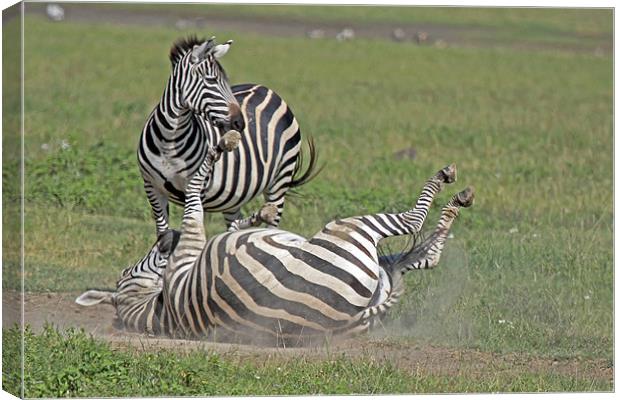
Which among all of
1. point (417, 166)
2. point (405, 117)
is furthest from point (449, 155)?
point (405, 117)

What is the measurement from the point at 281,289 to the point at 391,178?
19.4 feet

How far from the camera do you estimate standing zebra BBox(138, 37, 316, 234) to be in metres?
8.74

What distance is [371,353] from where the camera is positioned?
8.43 meters

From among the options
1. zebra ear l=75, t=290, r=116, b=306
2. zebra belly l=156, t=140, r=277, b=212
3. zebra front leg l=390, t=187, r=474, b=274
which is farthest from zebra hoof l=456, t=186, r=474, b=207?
zebra ear l=75, t=290, r=116, b=306

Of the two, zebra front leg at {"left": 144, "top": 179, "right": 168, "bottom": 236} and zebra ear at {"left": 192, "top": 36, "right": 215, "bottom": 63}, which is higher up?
zebra ear at {"left": 192, "top": 36, "right": 215, "bottom": 63}

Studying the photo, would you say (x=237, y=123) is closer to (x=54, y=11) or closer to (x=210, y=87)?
(x=210, y=87)

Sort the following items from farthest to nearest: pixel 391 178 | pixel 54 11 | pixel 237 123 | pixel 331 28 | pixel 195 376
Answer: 1. pixel 391 178
2. pixel 331 28
3. pixel 54 11
4. pixel 237 123
5. pixel 195 376

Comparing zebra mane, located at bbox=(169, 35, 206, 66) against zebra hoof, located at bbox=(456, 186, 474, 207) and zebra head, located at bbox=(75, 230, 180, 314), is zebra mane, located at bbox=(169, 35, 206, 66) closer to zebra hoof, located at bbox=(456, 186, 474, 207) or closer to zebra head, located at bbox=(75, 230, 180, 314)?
zebra head, located at bbox=(75, 230, 180, 314)

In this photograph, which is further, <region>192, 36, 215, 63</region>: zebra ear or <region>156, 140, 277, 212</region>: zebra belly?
<region>156, 140, 277, 212</region>: zebra belly

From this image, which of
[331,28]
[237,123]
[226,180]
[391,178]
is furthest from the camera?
[391,178]

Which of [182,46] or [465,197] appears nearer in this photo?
[465,197]

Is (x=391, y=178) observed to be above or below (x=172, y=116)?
below

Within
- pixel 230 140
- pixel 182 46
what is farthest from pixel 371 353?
pixel 182 46

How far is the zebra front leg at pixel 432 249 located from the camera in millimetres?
8680
